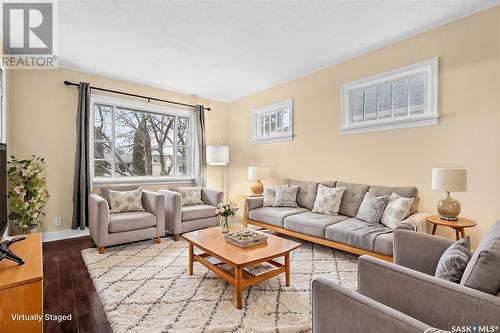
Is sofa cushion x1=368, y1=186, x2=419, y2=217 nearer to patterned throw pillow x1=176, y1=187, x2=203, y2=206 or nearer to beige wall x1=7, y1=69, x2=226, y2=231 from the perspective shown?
patterned throw pillow x1=176, y1=187, x2=203, y2=206

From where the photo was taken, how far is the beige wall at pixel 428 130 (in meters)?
2.59

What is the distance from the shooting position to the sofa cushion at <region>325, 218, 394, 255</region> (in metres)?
2.54

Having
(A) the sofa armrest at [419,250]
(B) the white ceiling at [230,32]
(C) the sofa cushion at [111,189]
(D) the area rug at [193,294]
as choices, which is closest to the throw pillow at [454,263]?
(A) the sofa armrest at [419,250]

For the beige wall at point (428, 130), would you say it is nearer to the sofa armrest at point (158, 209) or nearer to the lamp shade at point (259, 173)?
the lamp shade at point (259, 173)

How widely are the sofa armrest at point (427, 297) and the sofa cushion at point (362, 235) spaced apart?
1288 mm

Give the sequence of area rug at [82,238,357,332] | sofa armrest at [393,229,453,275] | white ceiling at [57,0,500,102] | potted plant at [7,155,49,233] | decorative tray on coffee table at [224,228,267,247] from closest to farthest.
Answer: sofa armrest at [393,229,453,275]
area rug at [82,238,357,332]
decorative tray on coffee table at [224,228,267,247]
white ceiling at [57,0,500,102]
potted plant at [7,155,49,233]

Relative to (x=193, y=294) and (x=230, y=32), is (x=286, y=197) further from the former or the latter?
(x=230, y=32)

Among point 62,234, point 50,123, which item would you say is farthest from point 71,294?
point 50,123

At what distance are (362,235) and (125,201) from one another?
322 cm

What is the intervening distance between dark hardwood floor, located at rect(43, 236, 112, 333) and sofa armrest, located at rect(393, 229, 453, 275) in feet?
7.13

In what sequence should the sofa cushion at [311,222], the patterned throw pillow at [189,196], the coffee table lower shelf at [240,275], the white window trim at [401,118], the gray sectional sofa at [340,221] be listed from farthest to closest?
the patterned throw pillow at [189,196]
the sofa cushion at [311,222]
the white window trim at [401,118]
the gray sectional sofa at [340,221]
the coffee table lower shelf at [240,275]

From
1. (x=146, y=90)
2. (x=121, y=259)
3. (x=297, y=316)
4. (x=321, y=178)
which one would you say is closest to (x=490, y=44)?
(x=321, y=178)

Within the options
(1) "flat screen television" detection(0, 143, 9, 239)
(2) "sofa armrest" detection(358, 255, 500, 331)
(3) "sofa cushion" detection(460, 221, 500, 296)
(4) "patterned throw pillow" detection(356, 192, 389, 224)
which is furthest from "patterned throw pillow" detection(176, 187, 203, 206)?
(3) "sofa cushion" detection(460, 221, 500, 296)

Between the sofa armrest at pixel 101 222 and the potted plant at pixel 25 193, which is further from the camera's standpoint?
the potted plant at pixel 25 193
